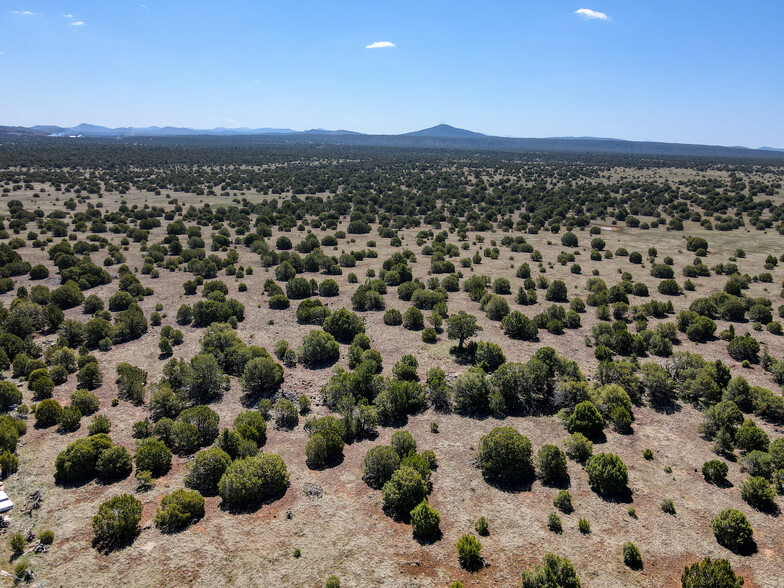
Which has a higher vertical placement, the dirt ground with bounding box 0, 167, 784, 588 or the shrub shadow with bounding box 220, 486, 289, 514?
the dirt ground with bounding box 0, 167, 784, 588

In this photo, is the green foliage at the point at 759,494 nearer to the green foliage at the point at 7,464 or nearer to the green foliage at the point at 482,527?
the green foliage at the point at 482,527

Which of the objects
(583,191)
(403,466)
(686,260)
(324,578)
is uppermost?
(583,191)

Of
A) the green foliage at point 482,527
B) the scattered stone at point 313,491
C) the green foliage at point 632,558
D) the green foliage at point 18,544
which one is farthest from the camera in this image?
the scattered stone at point 313,491

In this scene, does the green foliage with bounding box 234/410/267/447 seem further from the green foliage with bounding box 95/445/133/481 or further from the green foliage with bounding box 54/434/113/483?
the green foliage with bounding box 54/434/113/483

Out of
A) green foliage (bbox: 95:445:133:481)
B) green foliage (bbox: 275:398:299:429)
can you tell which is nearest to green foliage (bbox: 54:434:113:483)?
green foliage (bbox: 95:445:133:481)

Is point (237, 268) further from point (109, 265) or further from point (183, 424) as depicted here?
point (183, 424)

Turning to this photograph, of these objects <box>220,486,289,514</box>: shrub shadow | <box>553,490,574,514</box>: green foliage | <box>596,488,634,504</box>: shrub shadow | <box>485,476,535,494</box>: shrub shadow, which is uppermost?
<box>553,490,574,514</box>: green foliage

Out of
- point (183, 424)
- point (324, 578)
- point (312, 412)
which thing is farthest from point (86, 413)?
point (324, 578)

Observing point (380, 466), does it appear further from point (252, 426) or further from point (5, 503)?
point (5, 503)

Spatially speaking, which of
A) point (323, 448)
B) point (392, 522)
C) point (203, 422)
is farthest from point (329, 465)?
point (203, 422)

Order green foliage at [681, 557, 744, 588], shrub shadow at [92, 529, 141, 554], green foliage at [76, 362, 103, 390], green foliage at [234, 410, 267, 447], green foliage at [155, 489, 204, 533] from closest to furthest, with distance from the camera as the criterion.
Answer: green foliage at [681, 557, 744, 588] → shrub shadow at [92, 529, 141, 554] → green foliage at [155, 489, 204, 533] → green foliage at [234, 410, 267, 447] → green foliage at [76, 362, 103, 390]

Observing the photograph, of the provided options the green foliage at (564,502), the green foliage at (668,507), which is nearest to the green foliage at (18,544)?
the green foliage at (564,502)
